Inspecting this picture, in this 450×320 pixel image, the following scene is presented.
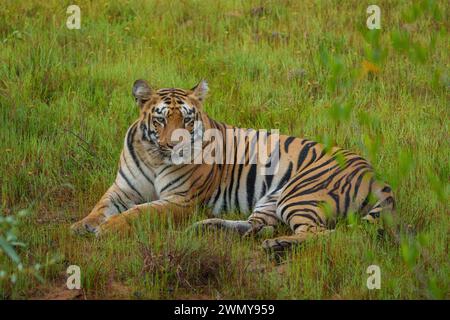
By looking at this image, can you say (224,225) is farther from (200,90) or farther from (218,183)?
(200,90)

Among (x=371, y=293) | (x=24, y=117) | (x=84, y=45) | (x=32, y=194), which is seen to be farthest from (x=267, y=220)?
(x=84, y=45)

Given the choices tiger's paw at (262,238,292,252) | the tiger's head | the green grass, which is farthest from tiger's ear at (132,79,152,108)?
tiger's paw at (262,238,292,252)

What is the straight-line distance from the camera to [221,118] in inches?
346

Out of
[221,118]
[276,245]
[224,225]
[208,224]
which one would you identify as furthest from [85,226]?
[221,118]

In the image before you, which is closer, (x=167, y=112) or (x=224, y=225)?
(x=224, y=225)

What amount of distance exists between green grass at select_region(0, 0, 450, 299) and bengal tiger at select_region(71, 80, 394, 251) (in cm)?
18

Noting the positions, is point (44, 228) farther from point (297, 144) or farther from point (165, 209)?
point (297, 144)

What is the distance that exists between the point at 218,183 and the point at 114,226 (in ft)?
3.60

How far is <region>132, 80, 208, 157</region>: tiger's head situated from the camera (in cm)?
704

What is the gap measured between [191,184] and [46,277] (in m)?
1.62

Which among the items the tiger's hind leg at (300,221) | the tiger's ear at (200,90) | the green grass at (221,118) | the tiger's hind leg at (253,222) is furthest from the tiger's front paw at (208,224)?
the tiger's ear at (200,90)

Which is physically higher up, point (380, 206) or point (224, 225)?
point (380, 206)

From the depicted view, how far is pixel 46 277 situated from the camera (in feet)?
19.4

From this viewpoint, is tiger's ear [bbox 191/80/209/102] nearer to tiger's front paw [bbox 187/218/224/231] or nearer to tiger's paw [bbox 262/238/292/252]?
tiger's front paw [bbox 187/218/224/231]
